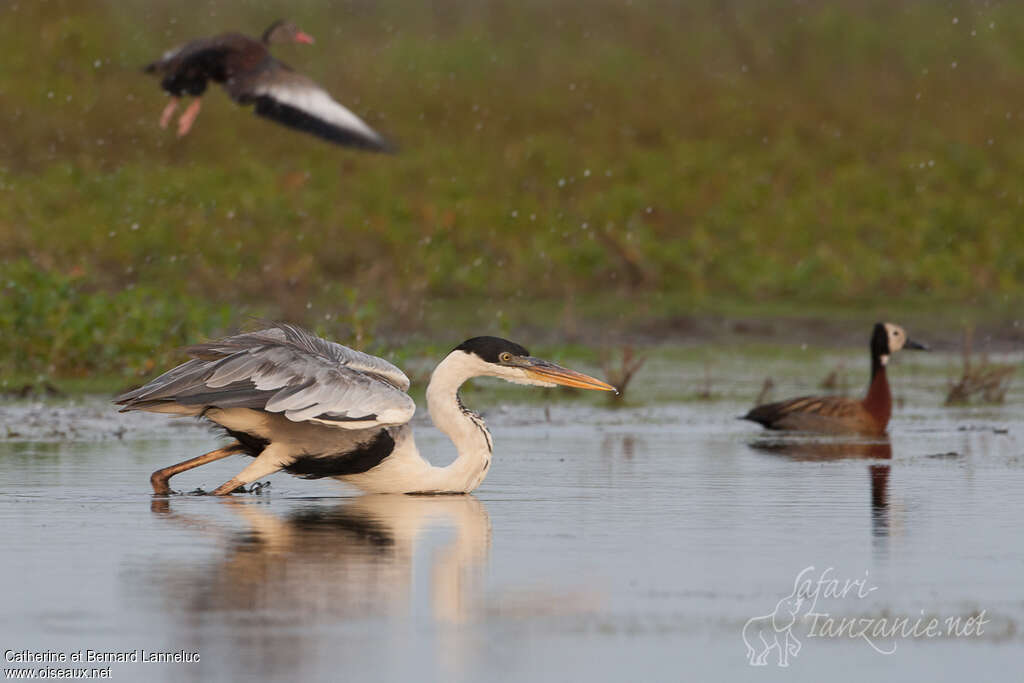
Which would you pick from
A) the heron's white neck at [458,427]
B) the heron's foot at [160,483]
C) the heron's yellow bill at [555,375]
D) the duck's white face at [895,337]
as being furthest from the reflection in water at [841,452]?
the heron's foot at [160,483]

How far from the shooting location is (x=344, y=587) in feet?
23.3

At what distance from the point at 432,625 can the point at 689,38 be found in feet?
109

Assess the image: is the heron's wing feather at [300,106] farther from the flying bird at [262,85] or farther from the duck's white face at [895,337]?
the duck's white face at [895,337]

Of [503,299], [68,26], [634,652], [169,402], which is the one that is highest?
[68,26]

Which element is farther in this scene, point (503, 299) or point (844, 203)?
point (844, 203)

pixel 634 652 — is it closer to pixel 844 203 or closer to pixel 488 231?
pixel 488 231

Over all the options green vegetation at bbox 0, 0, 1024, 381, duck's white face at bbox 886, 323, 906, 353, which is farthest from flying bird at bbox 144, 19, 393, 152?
duck's white face at bbox 886, 323, 906, 353

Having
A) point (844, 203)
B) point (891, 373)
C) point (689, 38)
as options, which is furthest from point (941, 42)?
point (891, 373)

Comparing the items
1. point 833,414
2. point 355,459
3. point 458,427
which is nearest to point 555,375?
point 458,427

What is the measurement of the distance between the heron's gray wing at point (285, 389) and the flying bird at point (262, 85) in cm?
362

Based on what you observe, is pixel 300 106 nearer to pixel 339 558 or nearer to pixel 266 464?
pixel 266 464

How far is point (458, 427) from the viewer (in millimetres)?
9852

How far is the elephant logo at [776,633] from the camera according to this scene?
608 centimetres

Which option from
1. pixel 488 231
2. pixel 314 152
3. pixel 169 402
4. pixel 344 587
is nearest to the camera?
pixel 344 587
